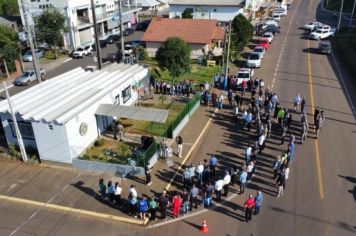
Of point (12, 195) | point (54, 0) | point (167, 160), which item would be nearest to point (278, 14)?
point (54, 0)

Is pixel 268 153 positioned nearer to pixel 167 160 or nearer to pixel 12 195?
pixel 167 160

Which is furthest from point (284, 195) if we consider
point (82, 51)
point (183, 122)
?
point (82, 51)

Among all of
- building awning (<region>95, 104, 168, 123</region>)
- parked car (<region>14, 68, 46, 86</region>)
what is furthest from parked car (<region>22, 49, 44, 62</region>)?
building awning (<region>95, 104, 168, 123</region>)

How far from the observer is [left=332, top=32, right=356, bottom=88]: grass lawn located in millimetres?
37850

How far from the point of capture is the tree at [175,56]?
29422 millimetres

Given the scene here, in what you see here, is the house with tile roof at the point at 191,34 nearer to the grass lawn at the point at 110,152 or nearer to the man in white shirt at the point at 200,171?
the grass lawn at the point at 110,152

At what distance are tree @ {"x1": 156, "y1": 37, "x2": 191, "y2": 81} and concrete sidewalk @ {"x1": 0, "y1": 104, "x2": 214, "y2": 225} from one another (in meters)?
10.4

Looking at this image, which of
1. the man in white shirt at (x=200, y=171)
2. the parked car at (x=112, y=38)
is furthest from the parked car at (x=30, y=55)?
the man in white shirt at (x=200, y=171)

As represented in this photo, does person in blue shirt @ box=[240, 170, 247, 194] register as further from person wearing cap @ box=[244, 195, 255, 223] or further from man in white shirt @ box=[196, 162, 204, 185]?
man in white shirt @ box=[196, 162, 204, 185]

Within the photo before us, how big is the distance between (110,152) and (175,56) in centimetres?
1120

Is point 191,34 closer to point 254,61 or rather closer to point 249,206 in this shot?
point 254,61

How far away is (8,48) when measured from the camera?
37062 millimetres

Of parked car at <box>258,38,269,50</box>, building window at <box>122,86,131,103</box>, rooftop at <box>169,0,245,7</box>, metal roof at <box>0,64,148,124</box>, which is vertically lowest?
parked car at <box>258,38,269,50</box>

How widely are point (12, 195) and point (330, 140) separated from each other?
58.8 ft
